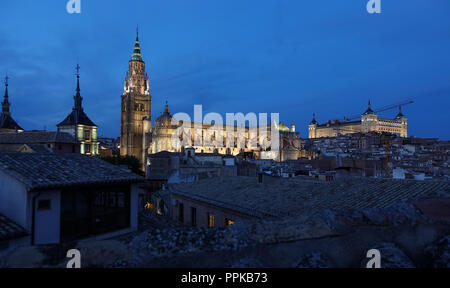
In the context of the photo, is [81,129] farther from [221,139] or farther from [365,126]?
[365,126]

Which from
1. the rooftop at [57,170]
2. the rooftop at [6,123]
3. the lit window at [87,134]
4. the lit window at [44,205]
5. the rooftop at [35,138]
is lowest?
the lit window at [44,205]

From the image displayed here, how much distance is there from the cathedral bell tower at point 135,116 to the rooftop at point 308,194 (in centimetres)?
7217

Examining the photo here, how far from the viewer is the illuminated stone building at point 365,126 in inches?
6014

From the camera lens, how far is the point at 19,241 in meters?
7.26

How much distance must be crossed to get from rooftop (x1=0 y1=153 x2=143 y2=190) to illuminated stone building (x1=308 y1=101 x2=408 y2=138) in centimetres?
14952

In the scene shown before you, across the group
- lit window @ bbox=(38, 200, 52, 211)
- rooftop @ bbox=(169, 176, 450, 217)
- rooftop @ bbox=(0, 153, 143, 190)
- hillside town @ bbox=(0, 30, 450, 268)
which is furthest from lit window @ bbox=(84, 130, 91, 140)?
lit window @ bbox=(38, 200, 52, 211)

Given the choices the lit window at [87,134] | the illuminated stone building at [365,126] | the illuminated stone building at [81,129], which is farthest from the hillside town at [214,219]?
the illuminated stone building at [365,126]

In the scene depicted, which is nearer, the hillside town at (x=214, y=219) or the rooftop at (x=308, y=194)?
the hillside town at (x=214, y=219)

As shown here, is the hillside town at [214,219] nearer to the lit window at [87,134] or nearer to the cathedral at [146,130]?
the lit window at [87,134]

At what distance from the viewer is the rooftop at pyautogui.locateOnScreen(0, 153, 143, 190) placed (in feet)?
25.7

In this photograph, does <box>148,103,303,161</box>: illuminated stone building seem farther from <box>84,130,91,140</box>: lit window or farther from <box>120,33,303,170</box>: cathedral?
<box>84,130,91,140</box>: lit window

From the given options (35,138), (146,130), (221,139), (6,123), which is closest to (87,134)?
(6,123)
